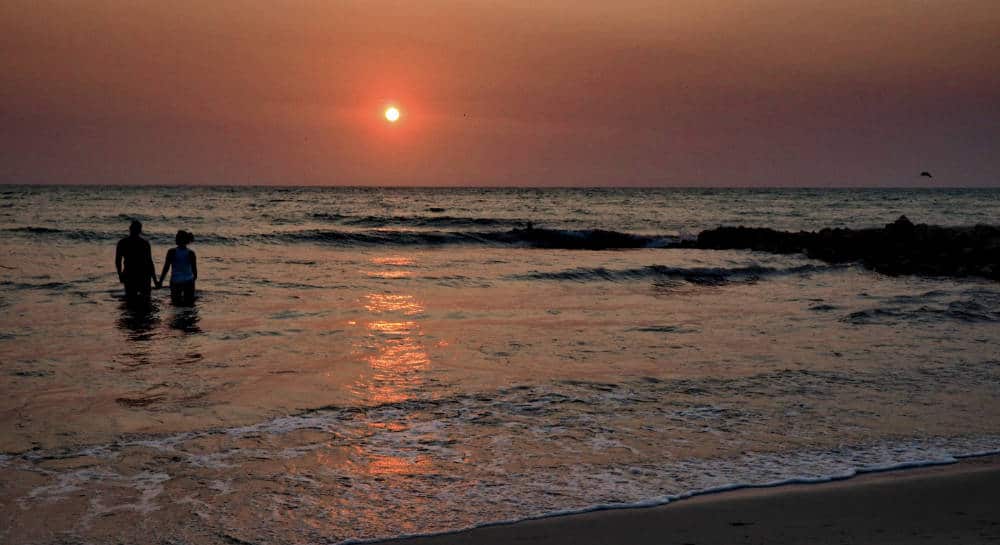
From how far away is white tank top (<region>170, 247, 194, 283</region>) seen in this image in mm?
15172

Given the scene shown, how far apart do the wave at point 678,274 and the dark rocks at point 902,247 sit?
2.39 meters

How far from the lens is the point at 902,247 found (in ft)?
84.9

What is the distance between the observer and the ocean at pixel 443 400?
5.56 metres

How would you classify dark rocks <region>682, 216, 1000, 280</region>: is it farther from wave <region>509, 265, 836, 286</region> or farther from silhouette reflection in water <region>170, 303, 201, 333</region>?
silhouette reflection in water <region>170, 303, 201, 333</region>

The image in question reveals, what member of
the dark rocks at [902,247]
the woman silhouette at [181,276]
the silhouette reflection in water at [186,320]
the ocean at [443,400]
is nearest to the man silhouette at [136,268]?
the woman silhouette at [181,276]

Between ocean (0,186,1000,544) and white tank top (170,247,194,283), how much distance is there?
0.59 m

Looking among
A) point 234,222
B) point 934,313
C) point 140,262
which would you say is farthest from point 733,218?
point 140,262

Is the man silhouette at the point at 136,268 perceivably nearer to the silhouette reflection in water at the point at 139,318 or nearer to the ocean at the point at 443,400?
the silhouette reflection in water at the point at 139,318

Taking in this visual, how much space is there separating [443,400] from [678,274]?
1658 centimetres

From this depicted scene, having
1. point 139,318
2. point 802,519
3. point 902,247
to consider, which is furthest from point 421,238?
point 802,519

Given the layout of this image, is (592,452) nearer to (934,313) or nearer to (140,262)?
(934,313)

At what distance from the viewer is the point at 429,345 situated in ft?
37.5

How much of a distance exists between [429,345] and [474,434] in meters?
4.40

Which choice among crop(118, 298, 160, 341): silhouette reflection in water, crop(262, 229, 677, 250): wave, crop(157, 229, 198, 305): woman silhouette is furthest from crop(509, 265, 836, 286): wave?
crop(262, 229, 677, 250): wave
